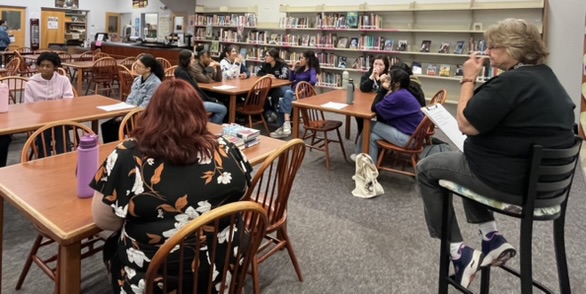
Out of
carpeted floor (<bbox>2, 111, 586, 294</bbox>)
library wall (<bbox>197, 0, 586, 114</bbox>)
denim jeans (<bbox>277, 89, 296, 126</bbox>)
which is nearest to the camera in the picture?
carpeted floor (<bbox>2, 111, 586, 294</bbox>)

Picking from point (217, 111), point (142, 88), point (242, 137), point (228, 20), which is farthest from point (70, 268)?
point (228, 20)

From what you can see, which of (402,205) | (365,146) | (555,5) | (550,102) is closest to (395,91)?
(365,146)

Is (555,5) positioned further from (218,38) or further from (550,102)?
(218,38)

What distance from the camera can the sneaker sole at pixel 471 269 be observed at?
168 cm

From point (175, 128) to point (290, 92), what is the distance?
4214 millimetres

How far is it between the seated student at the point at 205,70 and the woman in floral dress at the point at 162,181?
155 inches

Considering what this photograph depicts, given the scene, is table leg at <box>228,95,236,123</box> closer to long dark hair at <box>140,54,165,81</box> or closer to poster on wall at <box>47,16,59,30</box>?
long dark hair at <box>140,54,165,81</box>

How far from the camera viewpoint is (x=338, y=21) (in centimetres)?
747

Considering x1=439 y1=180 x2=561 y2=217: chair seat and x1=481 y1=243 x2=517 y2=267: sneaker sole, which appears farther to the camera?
x1=481 y1=243 x2=517 y2=267: sneaker sole

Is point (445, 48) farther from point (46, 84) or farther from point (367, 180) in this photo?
point (46, 84)

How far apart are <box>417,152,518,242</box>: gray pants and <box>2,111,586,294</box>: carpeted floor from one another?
0.58 metres

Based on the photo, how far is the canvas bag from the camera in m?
3.44

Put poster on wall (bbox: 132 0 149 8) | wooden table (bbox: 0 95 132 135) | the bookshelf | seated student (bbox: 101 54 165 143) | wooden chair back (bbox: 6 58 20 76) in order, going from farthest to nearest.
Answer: poster on wall (bbox: 132 0 149 8), the bookshelf, wooden chair back (bbox: 6 58 20 76), seated student (bbox: 101 54 165 143), wooden table (bbox: 0 95 132 135)

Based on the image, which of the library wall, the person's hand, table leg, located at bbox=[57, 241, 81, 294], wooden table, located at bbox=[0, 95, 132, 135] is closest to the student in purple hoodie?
the person's hand
